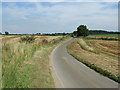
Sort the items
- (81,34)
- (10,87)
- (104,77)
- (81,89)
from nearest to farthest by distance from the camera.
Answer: (10,87) < (81,89) < (104,77) < (81,34)

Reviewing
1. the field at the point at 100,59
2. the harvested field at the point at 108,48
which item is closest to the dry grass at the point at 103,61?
the field at the point at 100,59

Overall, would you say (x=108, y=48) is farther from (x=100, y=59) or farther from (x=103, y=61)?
(x=103, y=61)

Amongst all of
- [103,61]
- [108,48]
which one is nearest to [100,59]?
[103,61]

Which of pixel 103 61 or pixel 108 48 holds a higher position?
pixel 103 61

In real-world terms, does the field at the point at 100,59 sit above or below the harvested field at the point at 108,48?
above

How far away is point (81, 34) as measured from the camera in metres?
123

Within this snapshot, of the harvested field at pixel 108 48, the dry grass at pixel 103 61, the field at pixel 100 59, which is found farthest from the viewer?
the harvested field at pixel 108 48

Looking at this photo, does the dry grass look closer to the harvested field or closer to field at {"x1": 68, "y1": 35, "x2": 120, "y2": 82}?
field at {"x1": 68, "y1": 35, "x2": 120, "y2": 82}

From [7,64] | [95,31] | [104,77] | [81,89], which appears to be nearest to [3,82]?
[7,64]

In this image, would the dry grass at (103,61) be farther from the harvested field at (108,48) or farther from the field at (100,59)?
the harvested field at (108,48)

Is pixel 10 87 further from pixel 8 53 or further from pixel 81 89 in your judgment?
pixel 8 53

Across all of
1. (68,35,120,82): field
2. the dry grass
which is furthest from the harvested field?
the dry grass

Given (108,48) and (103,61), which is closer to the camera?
(103,61)

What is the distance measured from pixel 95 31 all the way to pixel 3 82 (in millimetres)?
193572
